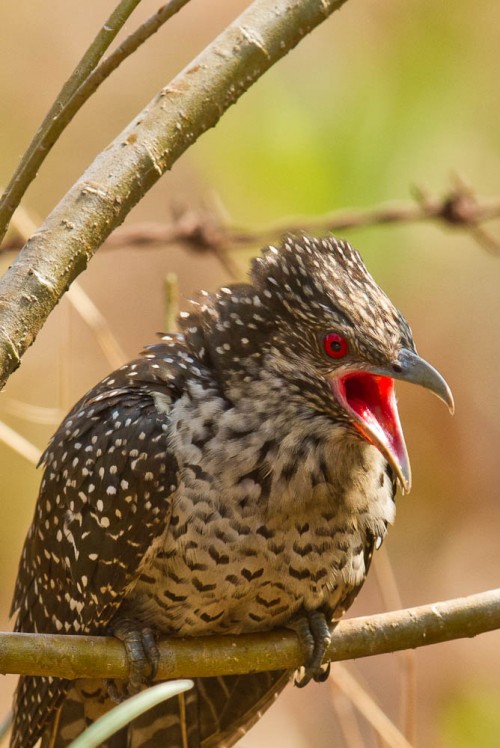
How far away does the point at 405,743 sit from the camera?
3359 millimetres

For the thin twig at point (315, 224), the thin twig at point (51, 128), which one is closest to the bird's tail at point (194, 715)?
the thin twig at point (315, 224)

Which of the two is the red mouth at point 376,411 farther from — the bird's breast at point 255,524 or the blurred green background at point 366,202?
the blurred green background at point 366,202

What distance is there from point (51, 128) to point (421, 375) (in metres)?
1.00

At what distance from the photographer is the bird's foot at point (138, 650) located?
274 cm

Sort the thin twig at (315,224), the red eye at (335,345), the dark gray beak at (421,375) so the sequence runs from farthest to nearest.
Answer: the thin twig at (315,224) → the red eye at (335,345) → the dark gray beak at (421,375)

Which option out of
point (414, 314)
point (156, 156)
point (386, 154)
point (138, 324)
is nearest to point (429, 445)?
point (414, 314)

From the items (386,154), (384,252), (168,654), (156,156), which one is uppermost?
(386,154)

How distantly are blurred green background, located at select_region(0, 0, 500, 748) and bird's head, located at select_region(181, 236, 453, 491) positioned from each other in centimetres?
182

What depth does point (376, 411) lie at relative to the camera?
115 inches

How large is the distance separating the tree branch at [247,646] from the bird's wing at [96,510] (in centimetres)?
21

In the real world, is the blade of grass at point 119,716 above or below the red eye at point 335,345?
below

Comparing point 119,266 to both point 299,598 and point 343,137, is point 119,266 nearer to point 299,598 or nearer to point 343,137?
point 343,137

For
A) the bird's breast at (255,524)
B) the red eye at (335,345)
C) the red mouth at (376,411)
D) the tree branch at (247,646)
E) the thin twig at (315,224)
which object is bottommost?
the tree branch at (247,646)

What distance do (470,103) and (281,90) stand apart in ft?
3.37
